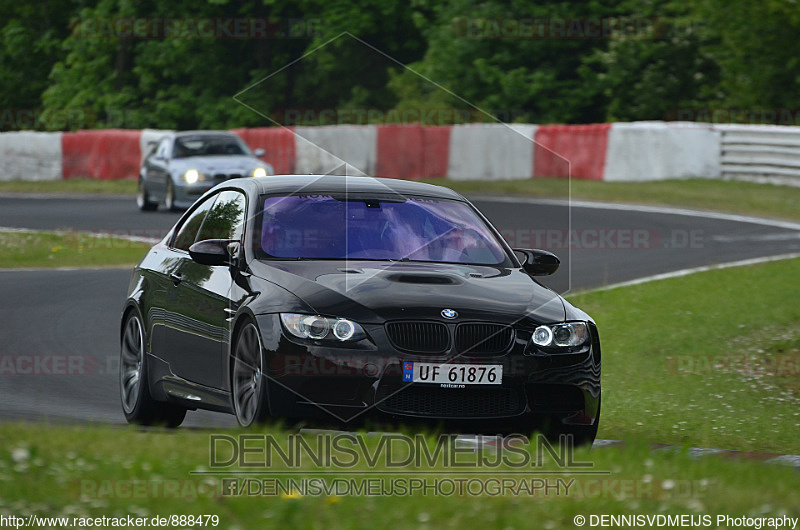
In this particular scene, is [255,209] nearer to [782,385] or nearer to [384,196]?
[384,196]

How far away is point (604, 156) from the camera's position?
27875mm

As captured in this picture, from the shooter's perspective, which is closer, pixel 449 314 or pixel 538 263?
pixel 449 314

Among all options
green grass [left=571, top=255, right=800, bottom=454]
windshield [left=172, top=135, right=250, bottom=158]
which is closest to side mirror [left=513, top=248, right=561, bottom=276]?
green grass [left=571, top=255, right=800, bottom=454]

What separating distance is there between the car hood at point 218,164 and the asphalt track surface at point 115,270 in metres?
0.98

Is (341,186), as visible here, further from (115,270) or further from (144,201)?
(144,201)

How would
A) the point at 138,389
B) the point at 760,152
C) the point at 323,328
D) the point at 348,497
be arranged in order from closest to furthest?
the point at 348,497 < the point at 323,328 < the point at 138,389 < the point at 760,152

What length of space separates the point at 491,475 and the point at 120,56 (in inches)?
1650

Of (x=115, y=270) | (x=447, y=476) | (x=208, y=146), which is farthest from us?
(x=208, y=146)

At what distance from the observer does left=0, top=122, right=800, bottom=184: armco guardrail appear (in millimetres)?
26125

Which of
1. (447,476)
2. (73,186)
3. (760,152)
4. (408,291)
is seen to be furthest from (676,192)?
(447,476)

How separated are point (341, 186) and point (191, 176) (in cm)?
1685

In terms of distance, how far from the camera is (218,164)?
2522cm

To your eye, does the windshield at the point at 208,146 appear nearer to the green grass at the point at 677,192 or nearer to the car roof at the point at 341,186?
the green grass at the point at 677,192

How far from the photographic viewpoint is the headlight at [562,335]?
7.23m
